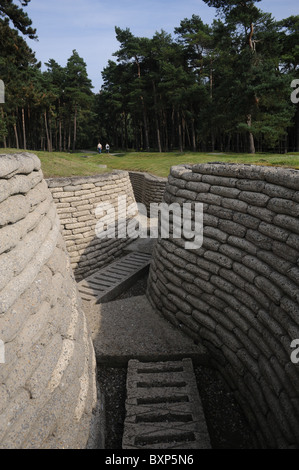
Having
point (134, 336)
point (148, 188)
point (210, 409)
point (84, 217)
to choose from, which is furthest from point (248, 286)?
point (148, 188)

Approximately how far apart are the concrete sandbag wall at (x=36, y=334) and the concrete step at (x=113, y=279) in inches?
129

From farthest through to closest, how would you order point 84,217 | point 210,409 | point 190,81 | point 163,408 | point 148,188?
point 190,81 → point 148,188 → point 84,217 → point 210,409 → point 163,408

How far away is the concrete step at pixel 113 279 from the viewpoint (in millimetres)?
6945

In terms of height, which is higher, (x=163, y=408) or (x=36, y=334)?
(x=36, y=334)

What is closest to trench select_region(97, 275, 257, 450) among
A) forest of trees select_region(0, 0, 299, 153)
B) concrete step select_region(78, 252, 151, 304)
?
concrete step select_region(78, 252, 151, 304)

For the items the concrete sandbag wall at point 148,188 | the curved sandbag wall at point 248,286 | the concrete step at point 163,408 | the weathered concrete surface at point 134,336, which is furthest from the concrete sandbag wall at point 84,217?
the concrete sandbag wall at point 148,188

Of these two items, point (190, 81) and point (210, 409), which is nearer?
point (210, 409)

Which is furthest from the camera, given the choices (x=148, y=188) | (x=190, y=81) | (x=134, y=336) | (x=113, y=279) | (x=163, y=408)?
(x=190, y=81)

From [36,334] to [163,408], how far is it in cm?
227

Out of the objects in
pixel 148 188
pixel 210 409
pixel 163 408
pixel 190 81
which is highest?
pixel 190 81

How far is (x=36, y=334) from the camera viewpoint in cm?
261

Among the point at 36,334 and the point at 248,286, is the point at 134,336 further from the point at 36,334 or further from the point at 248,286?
the point at 36,334

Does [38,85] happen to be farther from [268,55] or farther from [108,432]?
[108,432]

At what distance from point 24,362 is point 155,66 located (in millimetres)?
34081
